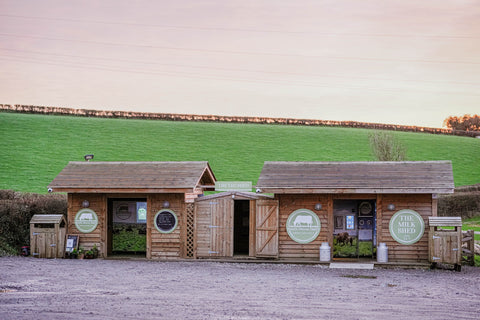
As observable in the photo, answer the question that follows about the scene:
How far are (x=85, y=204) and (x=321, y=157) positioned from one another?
30755 mm

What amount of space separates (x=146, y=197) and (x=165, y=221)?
132 cm

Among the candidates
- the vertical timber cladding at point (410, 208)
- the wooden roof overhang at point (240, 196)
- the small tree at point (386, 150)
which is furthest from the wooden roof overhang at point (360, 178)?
the small tree at point (386, 150)

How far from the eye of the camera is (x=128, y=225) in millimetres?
23484

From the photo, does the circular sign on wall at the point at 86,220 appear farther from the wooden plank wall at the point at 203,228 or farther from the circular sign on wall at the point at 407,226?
the circular sign on wall at the point at 407,226

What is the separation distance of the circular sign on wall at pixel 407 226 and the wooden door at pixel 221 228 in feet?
18.4

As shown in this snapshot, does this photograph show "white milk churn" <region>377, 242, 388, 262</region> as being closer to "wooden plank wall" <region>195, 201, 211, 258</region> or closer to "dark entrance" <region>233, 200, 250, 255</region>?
"wooden plank wall" <region>195, 201, 211, 258</region>

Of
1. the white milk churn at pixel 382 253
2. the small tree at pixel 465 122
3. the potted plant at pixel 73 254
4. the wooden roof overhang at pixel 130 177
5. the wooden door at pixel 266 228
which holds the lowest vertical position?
the potted plant at pixel 73 254

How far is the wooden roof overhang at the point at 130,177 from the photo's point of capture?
2056 centimetres

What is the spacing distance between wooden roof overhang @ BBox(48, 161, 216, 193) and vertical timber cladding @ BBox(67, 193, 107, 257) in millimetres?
710

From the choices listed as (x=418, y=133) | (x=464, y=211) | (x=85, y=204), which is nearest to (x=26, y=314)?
(x=85, y=204)

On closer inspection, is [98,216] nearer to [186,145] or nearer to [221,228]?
[221,228]

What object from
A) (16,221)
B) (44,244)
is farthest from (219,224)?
(16,221)

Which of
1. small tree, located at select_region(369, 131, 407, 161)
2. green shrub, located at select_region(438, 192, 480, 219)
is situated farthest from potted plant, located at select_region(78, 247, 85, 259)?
small tree, located at select_region(369, 131, 407, 161)

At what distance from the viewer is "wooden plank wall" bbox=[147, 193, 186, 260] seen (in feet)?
69.2
